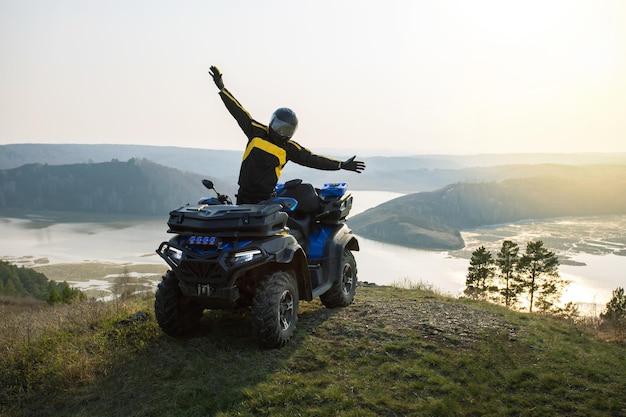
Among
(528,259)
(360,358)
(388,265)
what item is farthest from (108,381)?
(388,265)

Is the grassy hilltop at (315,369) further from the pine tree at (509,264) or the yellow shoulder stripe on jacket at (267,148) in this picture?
the pine tree at (509,264)

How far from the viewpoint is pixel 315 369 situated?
5.61 meters

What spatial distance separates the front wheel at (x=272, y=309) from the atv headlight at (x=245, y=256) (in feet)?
1.38

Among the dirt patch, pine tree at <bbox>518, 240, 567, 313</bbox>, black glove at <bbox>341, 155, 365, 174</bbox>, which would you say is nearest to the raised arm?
black glove at <bbox>341, 155, 365, 174</bbox>

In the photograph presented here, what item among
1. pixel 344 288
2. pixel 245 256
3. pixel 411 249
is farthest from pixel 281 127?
pixel 411 249

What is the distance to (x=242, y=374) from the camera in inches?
213

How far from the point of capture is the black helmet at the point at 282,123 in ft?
22.5

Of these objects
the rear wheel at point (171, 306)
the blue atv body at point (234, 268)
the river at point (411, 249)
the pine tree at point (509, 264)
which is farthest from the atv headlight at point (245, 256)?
the river at point (411, 249)

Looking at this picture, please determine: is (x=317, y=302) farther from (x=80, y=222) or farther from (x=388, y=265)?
(x=80, y=222)

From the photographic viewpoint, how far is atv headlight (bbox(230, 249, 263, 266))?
558 cm

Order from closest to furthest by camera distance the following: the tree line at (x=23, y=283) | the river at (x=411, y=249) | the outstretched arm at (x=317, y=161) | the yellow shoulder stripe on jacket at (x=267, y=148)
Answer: the yellow shoulder stripe on jacket at (x=267, y=148), the outstretched arm at (x=317, y=161), the tree line at (x=23, y=283), the river at (x=411, y=249)

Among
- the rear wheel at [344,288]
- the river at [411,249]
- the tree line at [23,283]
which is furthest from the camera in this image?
the river at [411,249]

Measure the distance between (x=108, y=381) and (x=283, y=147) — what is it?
3.78m

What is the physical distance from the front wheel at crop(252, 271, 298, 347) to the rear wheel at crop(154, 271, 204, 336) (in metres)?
1.01
